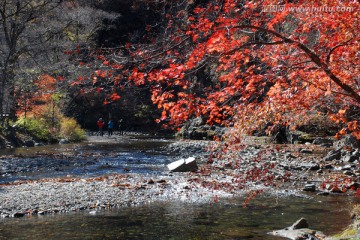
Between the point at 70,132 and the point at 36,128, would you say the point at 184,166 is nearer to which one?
the point at 36,128

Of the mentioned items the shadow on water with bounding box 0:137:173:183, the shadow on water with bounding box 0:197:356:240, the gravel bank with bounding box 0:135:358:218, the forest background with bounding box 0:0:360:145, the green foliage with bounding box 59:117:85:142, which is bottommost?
the shadow on water with bounding box 0:197:356:240

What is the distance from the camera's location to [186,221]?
1007 centimetres

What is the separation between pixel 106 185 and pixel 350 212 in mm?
6954

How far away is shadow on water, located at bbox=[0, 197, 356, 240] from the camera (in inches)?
356

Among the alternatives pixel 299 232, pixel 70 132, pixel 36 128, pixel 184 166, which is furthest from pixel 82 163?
pixel 70 132

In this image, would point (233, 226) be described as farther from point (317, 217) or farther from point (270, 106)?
point (270, 106)

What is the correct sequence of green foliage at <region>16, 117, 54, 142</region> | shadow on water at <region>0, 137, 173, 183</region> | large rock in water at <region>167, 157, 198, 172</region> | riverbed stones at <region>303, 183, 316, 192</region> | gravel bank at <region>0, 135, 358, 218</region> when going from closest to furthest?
1. gravel bank at <region>0, 135, 358, 218</region>
2. riverbed stones at <region>303, 183, 316, 192</region>
3. shadow on water at <region>0, 137, 173, 183</region>
4. large rock in water at <region>167, 157, 198, 172</region>
5. green foliage at <region>16, 117, 54, 142</region>

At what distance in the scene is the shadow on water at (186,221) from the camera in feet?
29.7

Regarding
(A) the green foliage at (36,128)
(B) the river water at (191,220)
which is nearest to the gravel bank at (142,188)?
(B) the river water at (191,220)

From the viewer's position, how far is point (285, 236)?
880cm

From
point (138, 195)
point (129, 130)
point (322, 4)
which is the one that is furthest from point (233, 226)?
Result: point (129, 130)

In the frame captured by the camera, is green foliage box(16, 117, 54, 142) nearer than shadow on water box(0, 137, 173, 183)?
No

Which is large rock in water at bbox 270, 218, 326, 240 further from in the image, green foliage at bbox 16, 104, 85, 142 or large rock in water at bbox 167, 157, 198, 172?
green foliage at bbox 16, 104, 85, 142

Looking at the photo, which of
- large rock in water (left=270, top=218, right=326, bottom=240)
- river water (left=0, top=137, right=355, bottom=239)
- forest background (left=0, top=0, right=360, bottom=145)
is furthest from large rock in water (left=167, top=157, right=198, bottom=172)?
large rock in water (left=270, top=218, right=326, bottom=240)
